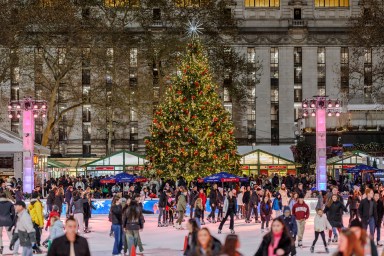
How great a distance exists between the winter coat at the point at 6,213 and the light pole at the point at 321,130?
73.7 feet

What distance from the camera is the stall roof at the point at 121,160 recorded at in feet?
174

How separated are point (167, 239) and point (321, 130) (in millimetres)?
17903

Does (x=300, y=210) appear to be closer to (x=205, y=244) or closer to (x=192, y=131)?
(x=205, y=244)

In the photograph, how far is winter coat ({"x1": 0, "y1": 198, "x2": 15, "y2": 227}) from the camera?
2166 centimetres

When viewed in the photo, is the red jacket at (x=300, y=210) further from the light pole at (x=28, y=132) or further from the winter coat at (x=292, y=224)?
the light pole at (x=28, y=132)

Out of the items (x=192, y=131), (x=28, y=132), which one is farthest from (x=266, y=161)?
(x=28, y=132)

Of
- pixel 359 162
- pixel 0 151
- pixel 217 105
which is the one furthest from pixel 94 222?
pixel 359 162

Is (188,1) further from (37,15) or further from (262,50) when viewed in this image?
(262,50)

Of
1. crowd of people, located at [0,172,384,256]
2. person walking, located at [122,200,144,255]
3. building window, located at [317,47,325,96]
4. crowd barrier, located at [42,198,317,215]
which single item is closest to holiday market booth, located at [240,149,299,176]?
crowd of people, located at [0,172,384,256]

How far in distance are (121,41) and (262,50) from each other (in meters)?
28.6

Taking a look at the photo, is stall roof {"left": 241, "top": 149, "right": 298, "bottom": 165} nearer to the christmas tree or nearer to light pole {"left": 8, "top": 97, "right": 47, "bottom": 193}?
the christmas tree

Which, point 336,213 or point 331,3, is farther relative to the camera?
point 331,3

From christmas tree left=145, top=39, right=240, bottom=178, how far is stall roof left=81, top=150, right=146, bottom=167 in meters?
5.85

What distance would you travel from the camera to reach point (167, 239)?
26.6 metres
